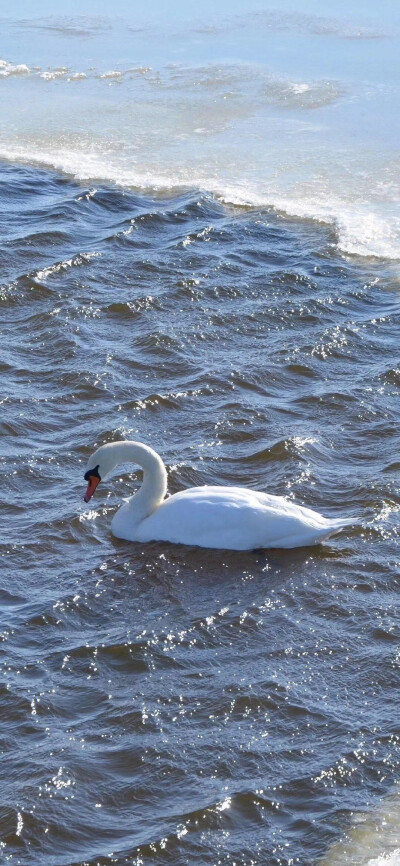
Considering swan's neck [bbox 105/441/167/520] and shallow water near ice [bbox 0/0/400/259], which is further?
shallow water near ice [bbox 0/0/400/259]

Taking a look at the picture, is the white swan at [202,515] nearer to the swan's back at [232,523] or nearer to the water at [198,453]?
the swan's back at [232,523]

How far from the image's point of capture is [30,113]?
15.3m

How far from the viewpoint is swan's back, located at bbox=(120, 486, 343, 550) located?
23.6ft

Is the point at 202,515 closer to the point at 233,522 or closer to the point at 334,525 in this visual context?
the point at 233,522

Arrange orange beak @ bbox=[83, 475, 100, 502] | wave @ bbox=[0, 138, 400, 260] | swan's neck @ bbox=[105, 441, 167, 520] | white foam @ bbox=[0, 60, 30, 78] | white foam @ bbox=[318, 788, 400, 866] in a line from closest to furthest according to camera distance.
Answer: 1. white foam @ bbox=[318, 788, 400, 866]
2. orange beak @ bbox=[83, 475, 100, 502]
3. swan's neck @ bbox=[105, 441, 167, 520]
4. wave @ bbox=[0, 138, 400, 260]
5. white foam @ bbox=[0, 60, 30, 78]

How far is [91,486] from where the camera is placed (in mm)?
7445

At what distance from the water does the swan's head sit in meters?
0.26

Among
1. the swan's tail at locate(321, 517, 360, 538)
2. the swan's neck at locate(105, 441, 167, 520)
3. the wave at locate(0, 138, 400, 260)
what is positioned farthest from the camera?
the wave at locate(0, 138, 400, 260)

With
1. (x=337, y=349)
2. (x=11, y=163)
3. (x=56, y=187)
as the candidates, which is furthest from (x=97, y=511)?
(x=11, y=163)

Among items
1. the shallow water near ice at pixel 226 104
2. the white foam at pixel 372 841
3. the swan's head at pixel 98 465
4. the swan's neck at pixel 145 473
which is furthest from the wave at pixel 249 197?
the white foam at pixel 372 841

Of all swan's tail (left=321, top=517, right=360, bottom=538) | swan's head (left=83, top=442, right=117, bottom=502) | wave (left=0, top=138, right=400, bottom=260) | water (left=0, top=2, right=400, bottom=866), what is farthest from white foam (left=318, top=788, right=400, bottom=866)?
wave (left=0, top=138, right=400, bottom=260)

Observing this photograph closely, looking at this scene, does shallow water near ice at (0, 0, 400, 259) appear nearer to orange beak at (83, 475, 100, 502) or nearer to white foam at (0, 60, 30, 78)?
white foam at (0, 60, 30, 78)

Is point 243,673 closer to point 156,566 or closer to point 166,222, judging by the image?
point 156,566

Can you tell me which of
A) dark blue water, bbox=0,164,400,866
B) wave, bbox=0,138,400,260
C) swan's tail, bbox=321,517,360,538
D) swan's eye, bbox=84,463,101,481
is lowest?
dark blue water, bbox=0,164,400,866
